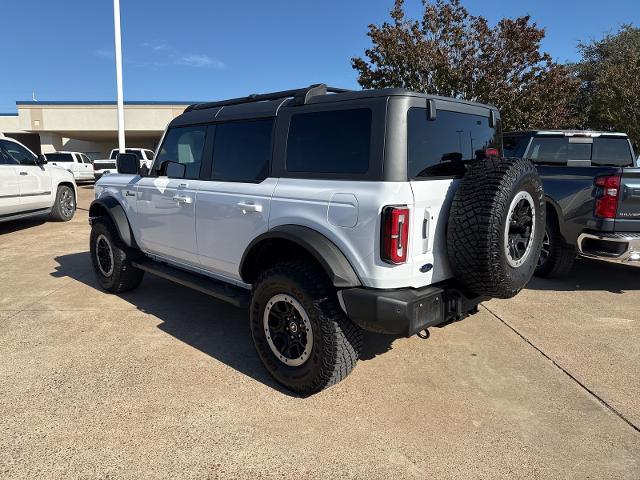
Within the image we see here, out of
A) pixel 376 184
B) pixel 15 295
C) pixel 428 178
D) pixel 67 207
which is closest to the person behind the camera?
pixel 376 184

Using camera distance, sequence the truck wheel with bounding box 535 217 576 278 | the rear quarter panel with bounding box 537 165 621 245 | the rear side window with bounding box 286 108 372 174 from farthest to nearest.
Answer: the truck wheel with bounding box 535 217 576 278 < the rear quarter panel with bounding box 537 165 621 245 < the rear side window with bounding box 286 108 372 174

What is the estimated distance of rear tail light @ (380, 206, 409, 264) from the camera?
2.58 meters

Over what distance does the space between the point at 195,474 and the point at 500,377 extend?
7.31 ft

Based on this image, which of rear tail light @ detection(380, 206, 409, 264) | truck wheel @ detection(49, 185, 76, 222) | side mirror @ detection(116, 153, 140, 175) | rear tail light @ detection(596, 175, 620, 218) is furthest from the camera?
truck wheel @ detection(49, 185, 76, 222)

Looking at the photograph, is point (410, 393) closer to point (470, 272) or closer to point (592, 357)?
point (470, 272)

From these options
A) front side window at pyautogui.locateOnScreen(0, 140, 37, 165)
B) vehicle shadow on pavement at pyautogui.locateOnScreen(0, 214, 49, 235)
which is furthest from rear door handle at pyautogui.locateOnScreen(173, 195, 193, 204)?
vehicle shadow on pavement at pyautogui.locateOnScreen(0, 214, 49, 235)

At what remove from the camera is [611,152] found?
6.35 metres

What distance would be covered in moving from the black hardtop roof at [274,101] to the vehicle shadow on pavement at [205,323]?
74.2 inches

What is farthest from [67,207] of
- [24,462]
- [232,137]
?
[24,462]

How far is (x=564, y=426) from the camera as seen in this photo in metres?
2.79

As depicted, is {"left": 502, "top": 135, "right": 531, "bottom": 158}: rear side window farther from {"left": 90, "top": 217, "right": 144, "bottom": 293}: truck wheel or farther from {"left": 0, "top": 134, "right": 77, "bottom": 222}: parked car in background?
{"left": 0, "top": 134, "right": 77, "bottom": 222}: parked car in background

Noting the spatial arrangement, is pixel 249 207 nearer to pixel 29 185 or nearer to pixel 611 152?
pixel 611 152

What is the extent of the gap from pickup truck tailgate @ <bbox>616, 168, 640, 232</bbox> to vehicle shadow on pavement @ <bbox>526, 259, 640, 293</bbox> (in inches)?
39.4

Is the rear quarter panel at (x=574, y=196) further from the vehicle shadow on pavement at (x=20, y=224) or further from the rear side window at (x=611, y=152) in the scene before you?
the vehicle shadow on pavement at (x=20, y=224)
